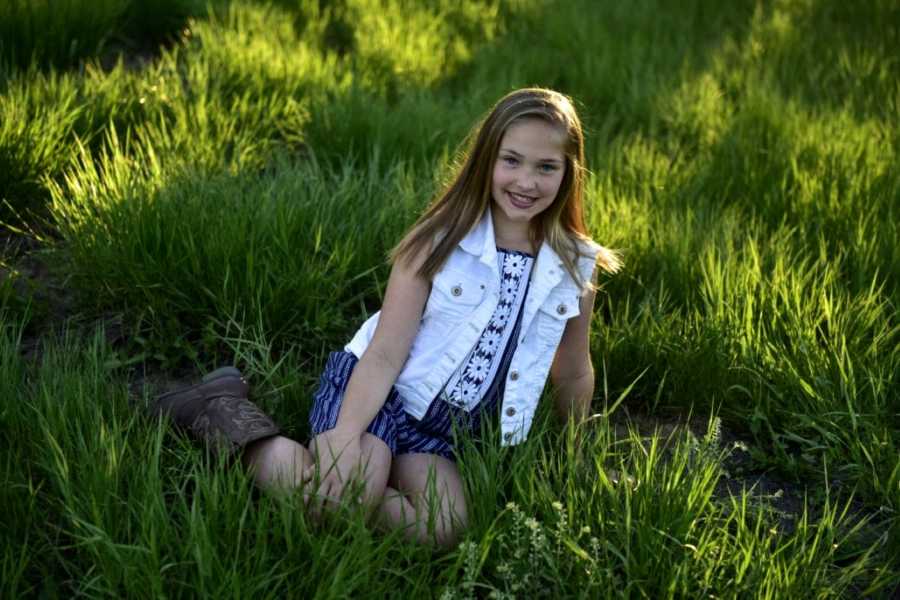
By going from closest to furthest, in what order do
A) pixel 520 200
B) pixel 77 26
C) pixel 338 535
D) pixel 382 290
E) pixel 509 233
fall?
pixel 338 535
pixel 520 200
pixel 509 233
pixel 382 290
pixel 77 26

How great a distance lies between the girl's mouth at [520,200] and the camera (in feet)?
7.66

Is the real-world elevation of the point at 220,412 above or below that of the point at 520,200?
below

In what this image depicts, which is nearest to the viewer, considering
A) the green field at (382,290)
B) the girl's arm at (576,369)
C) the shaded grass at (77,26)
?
the green field at (382,290)

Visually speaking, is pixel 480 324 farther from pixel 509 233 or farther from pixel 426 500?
pixel 426 500

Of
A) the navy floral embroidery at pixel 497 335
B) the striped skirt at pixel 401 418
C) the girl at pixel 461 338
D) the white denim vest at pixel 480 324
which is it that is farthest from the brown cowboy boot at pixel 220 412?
the navy floral embroidery at pixel 497 335

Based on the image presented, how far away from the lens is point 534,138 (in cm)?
230

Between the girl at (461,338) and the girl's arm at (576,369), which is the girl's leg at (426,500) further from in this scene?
the girl's arm at (576,369)

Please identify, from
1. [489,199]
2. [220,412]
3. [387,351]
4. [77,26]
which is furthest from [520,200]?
[77,26]

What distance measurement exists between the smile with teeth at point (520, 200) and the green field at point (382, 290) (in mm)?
525

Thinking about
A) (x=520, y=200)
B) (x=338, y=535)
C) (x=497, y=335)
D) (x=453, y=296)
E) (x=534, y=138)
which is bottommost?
(x=338, y=535)

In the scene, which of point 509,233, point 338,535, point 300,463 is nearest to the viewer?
point 338,535

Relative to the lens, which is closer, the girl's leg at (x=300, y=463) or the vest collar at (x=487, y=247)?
the girl's leg at (x=300, y=463)

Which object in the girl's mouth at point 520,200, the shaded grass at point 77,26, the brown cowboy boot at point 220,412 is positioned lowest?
the brown cowboy boot at point 220,412

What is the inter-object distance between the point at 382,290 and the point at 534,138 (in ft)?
2.75
